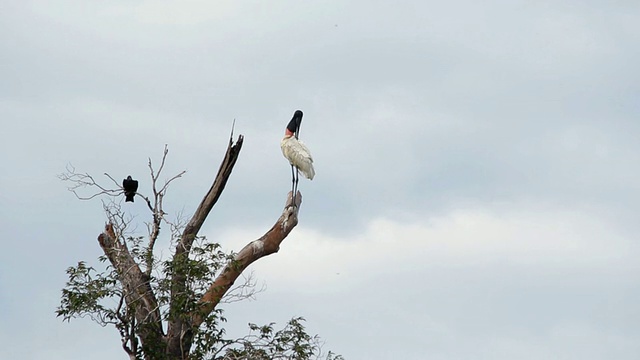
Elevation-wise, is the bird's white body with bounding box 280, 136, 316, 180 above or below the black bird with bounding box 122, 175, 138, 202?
above

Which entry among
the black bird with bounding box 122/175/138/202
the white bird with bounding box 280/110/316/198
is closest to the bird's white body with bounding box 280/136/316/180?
the white bird with bounding box 280/110/316/198

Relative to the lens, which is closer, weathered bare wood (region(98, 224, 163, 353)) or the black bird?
weathered bare wood (region(98, 224, 163, 353))

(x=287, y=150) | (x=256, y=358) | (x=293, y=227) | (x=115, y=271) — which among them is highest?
(x=287, y=150)

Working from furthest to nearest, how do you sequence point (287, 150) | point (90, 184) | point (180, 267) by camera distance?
point (287, 150)
point (90, 184)
point (180, 267)

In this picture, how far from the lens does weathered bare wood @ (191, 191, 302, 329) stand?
61.2 feet

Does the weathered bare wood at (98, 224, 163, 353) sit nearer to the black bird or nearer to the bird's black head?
the black bird

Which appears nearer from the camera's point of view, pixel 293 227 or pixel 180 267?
pixel 180 267

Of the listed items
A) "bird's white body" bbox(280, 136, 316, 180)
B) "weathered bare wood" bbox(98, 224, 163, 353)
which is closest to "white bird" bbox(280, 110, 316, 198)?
"bird's white body" bbox(280, 136, 316, 180)

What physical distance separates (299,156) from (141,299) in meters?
4.55

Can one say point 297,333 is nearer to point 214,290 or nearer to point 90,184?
point 214,290

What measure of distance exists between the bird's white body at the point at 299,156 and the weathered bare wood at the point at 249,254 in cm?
105

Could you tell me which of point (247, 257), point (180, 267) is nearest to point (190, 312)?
point (180, 267)

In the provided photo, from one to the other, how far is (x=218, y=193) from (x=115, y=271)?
7.97 ft

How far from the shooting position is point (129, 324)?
1841cm
